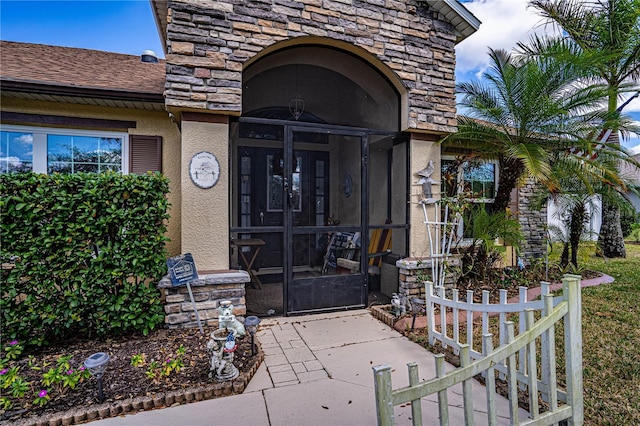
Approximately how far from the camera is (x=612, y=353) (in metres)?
3.63

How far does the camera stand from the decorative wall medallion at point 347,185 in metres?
5.54

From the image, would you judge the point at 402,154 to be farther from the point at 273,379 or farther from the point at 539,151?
the point at 273,379

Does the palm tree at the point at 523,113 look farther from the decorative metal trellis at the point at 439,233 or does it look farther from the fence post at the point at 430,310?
the fence post at the point at 430,310

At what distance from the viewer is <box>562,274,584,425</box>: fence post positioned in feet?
7.69

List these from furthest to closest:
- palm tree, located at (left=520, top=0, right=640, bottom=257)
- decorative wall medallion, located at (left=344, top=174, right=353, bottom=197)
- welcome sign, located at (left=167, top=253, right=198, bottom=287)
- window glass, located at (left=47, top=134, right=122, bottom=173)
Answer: palm tree, located at (left=520, top=0, right=640, bottom=257) → decorative wall medallion, located at (left=344, top=174, right=353, bottom=197) → window glass, located at (left=47, top=134, right=122, bottom=173) → welcome sign, located at (left=167, top=253, right=198, bottom=287)

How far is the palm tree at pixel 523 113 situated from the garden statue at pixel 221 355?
15.1ft

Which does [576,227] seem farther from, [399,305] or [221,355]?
[221,355]

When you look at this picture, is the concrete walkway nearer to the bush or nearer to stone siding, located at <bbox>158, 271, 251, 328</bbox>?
stone siding, located at <bbox>158, 271, 251, 328</bbox>

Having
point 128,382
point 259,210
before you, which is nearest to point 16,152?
point 259,210

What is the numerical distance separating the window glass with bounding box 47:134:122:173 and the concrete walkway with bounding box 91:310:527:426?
3714 millimetres

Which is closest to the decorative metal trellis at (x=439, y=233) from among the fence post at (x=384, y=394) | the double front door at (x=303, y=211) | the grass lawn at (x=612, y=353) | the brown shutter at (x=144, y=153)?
the double front door at (x=303, y=211)

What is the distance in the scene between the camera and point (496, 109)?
545 cm

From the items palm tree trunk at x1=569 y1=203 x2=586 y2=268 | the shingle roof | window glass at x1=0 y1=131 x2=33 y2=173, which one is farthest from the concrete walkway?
palm tree trunk at x1=569 y1=203 x2=586 y2=268

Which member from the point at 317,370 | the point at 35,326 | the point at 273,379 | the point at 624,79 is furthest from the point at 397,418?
the point at 624,79
